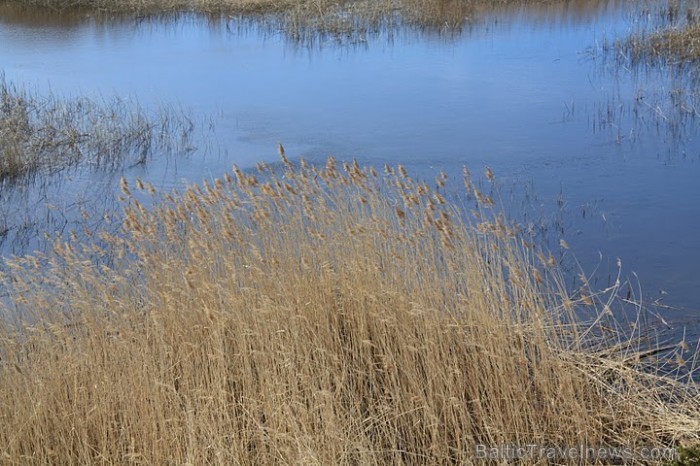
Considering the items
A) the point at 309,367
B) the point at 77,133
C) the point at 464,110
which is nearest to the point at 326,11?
the point at 464,110

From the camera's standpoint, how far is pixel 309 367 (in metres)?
3.23

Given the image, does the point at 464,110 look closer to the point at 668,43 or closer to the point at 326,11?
the point at 668,43

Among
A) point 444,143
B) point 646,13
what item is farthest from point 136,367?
point 646,13

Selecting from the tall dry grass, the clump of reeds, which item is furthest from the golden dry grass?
the tall dry grass

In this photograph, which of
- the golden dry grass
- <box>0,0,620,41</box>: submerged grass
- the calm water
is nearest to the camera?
the calm water

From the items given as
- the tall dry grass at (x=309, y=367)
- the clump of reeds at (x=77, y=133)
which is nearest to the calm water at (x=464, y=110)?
the clump of reeds at (x=77, y=133)
